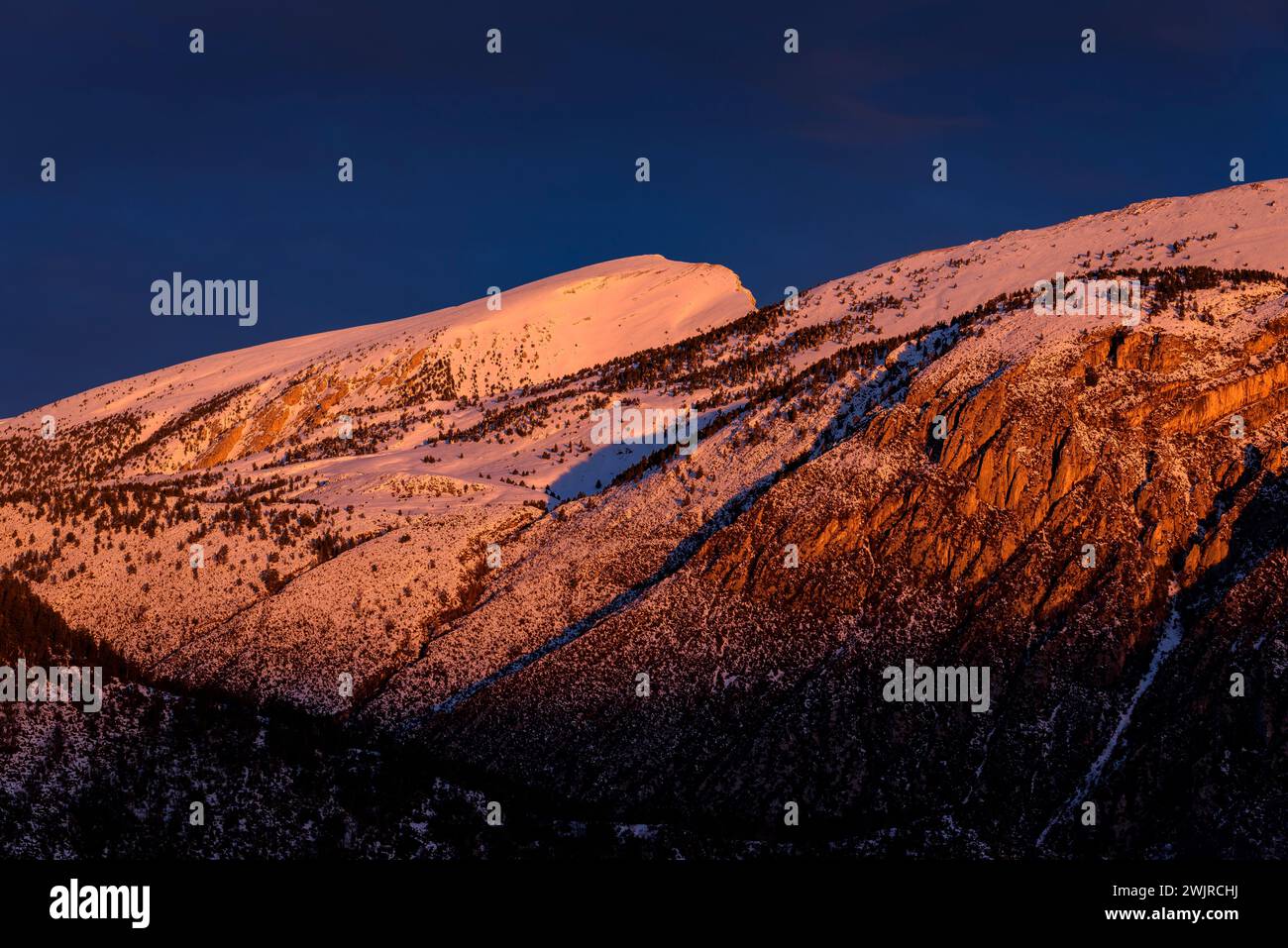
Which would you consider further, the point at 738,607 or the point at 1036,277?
the point at 1036,277

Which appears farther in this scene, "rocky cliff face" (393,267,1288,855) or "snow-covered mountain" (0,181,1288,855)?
"snow-covered mountain" (0,181,1288,855)

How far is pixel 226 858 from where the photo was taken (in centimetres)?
6712

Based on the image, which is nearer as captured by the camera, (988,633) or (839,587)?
(988,633)

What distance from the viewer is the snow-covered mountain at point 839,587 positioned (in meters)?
76.5

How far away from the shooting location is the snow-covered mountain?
76.5 metres

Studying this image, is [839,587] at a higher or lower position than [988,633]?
higher

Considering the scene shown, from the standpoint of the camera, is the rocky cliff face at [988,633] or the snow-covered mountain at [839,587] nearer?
the rocky cliff face at [988,633]

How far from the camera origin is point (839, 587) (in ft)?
299

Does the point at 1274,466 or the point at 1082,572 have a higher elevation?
the point at 1274,466
